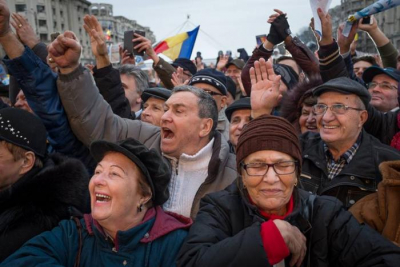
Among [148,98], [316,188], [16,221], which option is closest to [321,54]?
[316,188]

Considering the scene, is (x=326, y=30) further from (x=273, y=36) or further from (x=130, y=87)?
(x=130, y=87)

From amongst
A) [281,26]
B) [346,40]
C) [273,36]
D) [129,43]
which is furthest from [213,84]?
[129,43]

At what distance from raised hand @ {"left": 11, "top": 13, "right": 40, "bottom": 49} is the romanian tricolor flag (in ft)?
→ 15.2

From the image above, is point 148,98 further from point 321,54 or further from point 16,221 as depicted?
point 16,221

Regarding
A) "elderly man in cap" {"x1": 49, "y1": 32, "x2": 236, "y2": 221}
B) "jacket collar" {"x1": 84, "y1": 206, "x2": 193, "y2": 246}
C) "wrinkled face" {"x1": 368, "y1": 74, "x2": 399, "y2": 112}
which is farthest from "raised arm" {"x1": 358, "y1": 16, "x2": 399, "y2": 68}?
"jacket collar" {"x1": 84, "y1": 206, "x2": 193, "y2": 246}

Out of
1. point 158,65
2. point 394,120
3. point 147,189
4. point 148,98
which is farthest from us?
point 158,65

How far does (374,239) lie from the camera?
222 centimetres

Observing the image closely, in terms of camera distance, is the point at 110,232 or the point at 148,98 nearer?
the point at 110,232

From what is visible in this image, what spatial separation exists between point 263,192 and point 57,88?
1.64 m

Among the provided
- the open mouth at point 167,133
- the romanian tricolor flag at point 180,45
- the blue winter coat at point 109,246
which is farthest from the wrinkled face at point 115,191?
the romanian tricolor flag at point 180,45

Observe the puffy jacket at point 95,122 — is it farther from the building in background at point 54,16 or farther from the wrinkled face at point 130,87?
the building in background at point 54,16

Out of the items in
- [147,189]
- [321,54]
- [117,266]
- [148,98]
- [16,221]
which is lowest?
[117,266]

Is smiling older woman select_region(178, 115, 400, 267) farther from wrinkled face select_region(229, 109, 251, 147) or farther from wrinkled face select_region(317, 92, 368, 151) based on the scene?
wrinkled face select_region(229, 109, 251, 147)

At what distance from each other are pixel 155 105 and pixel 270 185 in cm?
249
